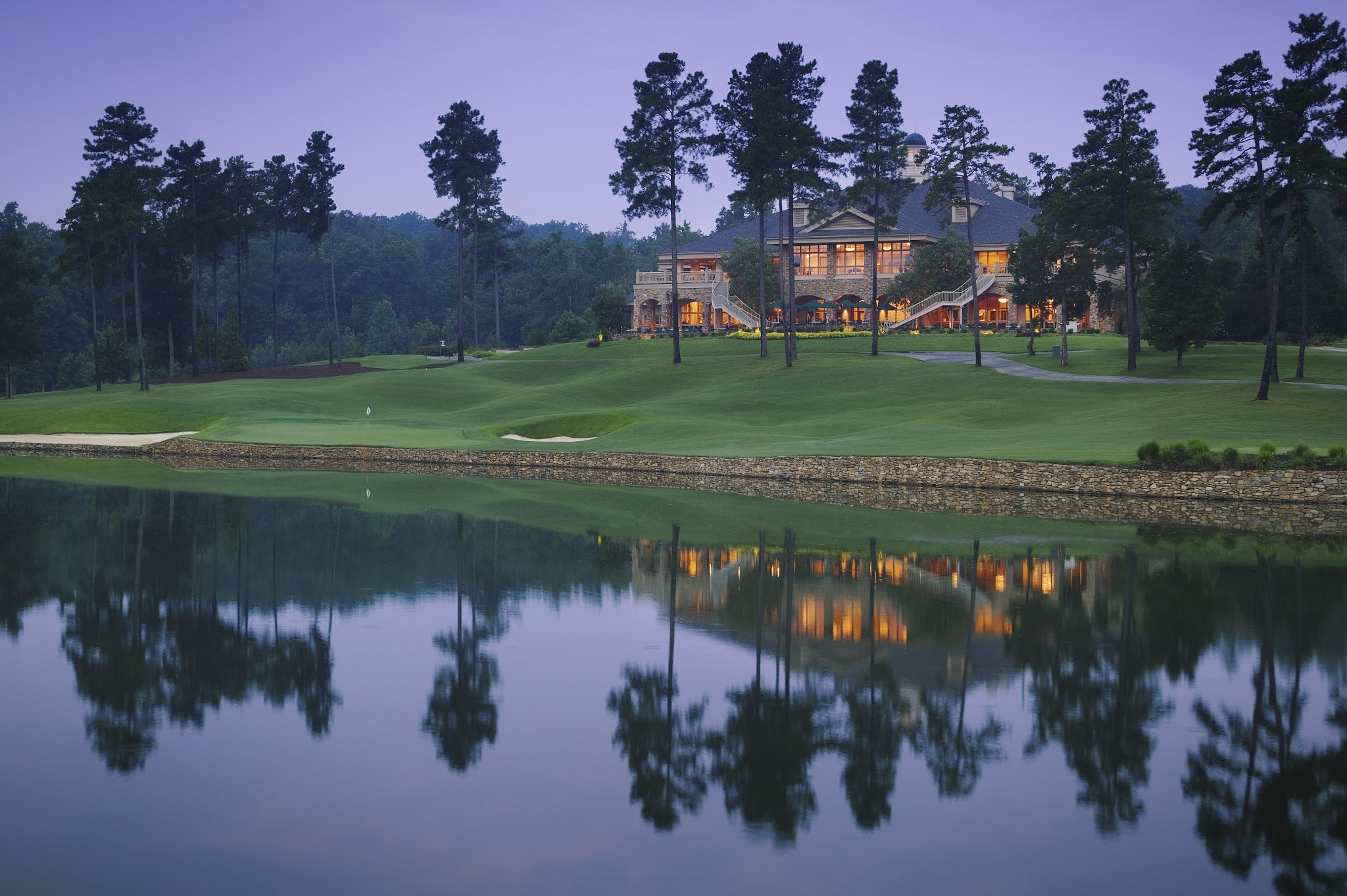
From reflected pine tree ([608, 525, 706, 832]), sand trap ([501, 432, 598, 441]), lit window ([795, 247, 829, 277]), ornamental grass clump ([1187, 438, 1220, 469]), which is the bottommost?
sand trap ([501, 432, 598, 441])

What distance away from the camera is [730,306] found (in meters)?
88.6

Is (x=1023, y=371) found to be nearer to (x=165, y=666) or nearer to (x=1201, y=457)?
(x=1201, y=457)

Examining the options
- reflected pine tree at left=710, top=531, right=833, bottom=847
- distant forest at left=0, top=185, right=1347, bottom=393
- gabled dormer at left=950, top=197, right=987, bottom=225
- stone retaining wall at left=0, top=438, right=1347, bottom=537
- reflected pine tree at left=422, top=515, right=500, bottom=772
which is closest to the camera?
reflected pine tree at left=710, top=531, right=833, bottom=847

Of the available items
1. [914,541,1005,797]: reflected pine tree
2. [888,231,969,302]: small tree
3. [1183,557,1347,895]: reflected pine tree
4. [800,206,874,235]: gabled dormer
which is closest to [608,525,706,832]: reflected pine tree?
[914,541,1005,797]: reflected pine tree

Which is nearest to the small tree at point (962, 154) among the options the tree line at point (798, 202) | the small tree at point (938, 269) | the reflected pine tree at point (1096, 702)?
the tree line at point (798, 202)

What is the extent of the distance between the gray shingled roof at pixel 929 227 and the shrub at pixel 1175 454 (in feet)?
184

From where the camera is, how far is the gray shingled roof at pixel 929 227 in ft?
298

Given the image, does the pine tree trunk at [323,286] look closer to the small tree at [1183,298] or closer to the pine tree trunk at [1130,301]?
the pine tree trunk at [1130,301]

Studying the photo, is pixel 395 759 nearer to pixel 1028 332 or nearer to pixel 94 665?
pixel 94 665

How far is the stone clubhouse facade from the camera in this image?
86.3 metres

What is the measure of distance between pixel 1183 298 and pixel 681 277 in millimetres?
46871

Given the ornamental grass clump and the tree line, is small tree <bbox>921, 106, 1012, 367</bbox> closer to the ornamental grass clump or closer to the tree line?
the tree line

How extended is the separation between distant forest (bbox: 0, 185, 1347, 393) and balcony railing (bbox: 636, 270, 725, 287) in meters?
2.87

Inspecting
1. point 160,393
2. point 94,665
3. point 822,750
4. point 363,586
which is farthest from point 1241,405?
point 160,393
